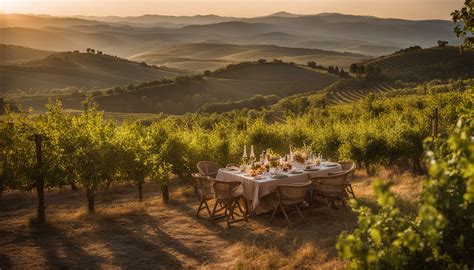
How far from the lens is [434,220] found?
3053 mm

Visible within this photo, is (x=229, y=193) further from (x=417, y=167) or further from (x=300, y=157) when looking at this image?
(x=417, y=167)

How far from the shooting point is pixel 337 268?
21.9 ft

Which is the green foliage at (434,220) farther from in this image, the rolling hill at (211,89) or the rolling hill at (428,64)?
the rolling hill at (428,64)

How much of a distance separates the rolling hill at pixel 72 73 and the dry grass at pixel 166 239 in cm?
9857

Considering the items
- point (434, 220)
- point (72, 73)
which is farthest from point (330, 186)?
point (72, 73)

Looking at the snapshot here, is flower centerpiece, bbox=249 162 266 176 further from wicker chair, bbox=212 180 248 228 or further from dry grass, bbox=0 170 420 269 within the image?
dry grass, bbox=0 170 420 269

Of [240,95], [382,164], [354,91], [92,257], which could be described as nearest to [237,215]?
[92,257]

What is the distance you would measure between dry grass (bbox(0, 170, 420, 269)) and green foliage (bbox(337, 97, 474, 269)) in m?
2.94

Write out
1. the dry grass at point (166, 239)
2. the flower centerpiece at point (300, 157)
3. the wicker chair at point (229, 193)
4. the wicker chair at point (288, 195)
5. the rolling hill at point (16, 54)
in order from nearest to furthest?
the dry grass at point (166, 239) → the wicker chair at point (288, 195) → the wicker chair at point (229, 193) → the flower centerpiece at point (300, 157) → the rolling hill at point (16, 54)

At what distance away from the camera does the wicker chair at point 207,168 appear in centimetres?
1132

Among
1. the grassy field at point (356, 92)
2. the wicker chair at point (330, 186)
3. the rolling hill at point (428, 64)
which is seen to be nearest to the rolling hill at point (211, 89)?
the rolling hill at point (428, 64)

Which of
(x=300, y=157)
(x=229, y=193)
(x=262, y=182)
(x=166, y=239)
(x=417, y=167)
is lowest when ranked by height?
(x=166, y=239)

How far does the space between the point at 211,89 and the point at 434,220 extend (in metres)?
100

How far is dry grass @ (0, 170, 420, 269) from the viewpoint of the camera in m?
7.62
